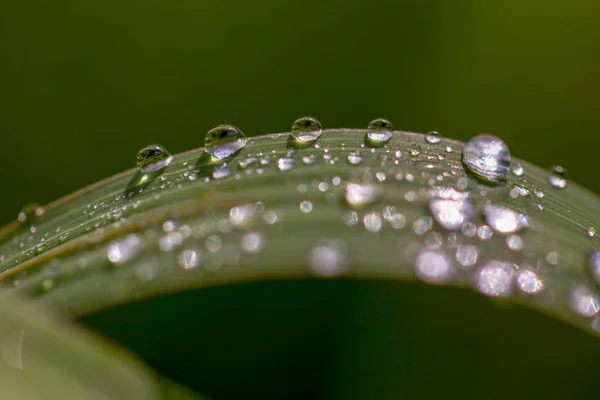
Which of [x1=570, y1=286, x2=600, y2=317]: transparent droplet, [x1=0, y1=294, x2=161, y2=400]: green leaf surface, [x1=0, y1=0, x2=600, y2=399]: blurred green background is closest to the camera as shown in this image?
[x1=0, y1=294, x2=161, y2=400]: green leaf surface

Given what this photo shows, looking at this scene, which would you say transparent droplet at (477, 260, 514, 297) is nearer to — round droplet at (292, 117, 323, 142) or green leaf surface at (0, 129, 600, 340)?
green leaf surface at (0, 129, 600, 340)

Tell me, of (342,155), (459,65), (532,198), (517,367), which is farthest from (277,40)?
(517,367)

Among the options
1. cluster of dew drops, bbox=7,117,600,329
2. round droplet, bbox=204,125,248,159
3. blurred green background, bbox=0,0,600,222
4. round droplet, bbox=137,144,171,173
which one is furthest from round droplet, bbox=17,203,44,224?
blurred green background, bbox=0,0,600,222

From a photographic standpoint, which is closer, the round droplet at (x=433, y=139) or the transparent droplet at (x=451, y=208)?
the transparent droplet at (x=451, y=208)

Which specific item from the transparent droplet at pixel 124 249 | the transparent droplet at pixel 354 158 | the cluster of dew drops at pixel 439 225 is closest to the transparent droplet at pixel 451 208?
the cluster of dew drops at pixel 439 225

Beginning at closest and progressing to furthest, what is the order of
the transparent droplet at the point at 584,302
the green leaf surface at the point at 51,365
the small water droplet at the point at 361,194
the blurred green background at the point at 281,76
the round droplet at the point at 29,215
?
the green leaf surface at the point at 51,365 → the transparent droplet at the point at 584,302 → the small water droplet at the point at 361,194 → the round droplet at the point at 29,215 → the blurred green background at the point at 281,76

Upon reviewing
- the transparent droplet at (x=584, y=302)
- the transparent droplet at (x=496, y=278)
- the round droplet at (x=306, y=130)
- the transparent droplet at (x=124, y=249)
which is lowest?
the transparent droplet at (x=584, y=302)

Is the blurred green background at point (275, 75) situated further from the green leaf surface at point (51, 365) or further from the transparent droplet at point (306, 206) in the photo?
the green leaf surface at point (51, 365)
